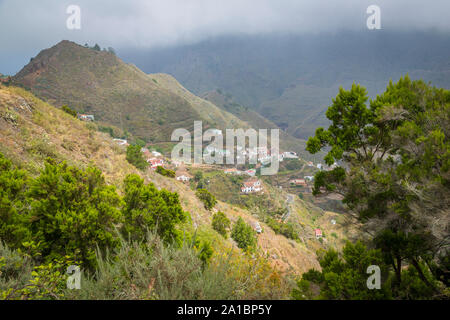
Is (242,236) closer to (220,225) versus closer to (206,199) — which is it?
(220,225)

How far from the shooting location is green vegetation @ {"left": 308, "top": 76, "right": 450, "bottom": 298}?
4.27 meters

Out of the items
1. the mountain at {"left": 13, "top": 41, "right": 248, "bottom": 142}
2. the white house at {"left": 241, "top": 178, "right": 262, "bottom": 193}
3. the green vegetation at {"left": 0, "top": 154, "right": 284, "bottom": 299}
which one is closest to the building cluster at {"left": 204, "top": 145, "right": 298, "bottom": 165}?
the mountain at {"left": 13, "top": 41, "right": 248, "bottom": 142}

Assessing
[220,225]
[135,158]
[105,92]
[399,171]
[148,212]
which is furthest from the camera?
[105,92]

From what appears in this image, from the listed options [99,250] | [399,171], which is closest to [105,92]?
[99,250]

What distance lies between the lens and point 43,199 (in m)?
4.36

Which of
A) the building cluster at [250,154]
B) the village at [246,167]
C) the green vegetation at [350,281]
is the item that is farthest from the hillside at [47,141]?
the building cluster at [250,154]

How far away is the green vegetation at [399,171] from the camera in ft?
14.0

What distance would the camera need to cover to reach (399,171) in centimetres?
498

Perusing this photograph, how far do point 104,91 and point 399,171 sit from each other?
85.6 meters

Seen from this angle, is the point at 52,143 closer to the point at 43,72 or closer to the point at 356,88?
the point at 356,88

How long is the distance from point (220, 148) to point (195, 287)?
7250 centimetres

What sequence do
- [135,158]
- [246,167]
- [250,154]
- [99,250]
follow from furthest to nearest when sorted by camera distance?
[250,154] → [246,167] → [135,158] → [99,250]

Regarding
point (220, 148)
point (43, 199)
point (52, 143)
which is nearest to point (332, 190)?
point (43, 199)

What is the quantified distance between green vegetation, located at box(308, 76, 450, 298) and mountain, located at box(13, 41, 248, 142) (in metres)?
68.0
